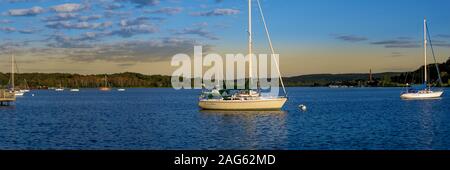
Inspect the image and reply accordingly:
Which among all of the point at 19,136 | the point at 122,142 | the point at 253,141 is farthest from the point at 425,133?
the point at 19,136

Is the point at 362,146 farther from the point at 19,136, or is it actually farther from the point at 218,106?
the point at 218,106

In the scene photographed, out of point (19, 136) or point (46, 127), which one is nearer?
point (19, 136)

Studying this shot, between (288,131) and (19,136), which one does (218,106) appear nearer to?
(288,131)

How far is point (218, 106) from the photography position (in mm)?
61562

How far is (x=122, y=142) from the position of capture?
35.5 m

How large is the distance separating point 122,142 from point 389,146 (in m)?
16.7

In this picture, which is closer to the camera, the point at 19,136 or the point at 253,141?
the point at 253,141

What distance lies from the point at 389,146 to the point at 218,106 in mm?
31170
